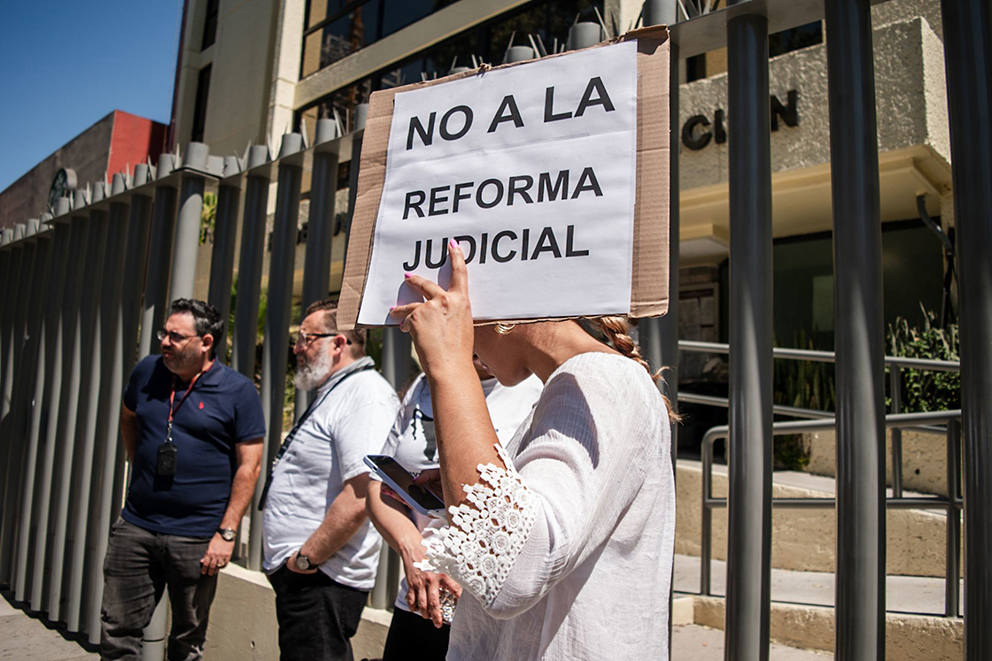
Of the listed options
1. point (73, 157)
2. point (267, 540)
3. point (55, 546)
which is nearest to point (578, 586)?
point (267, 540)

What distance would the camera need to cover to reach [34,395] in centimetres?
496

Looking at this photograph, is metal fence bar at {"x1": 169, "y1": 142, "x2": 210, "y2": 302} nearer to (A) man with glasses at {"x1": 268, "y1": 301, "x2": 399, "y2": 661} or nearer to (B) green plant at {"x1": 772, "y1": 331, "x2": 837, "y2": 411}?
(A) man with glasses at {"x1": 268, "y1": 301, "x2": 399, "y2": 661}

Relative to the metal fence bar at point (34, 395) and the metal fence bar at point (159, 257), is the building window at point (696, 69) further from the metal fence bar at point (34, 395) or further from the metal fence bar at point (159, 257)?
the metal fence bar at point (34, 395)

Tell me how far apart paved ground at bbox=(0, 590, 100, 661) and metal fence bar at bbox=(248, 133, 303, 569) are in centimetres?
136

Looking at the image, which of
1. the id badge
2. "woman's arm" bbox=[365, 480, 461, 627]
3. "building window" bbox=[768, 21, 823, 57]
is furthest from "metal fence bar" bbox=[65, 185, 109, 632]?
"building window" bbox=[768, 21, 823, 57]

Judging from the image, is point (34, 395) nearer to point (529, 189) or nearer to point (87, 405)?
point (87, 405)

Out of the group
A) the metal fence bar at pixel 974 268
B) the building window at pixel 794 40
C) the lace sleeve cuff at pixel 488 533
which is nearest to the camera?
the lace sleeve cuff at pixel 488 533

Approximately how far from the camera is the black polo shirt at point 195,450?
3355 mm

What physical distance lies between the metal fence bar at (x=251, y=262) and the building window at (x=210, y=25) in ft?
63.2

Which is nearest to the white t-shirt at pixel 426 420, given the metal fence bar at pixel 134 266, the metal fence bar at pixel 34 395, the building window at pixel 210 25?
the metal fence bar at pixel 134 266

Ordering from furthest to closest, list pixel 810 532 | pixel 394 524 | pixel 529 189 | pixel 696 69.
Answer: pixel 696 69 < pixel 810 532 < pixel 394 524 < pixel 529 189

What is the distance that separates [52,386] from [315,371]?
2622mm

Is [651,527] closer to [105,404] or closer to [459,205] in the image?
[459,205]

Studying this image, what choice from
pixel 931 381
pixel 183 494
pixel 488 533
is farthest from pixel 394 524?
pixel 931 381
